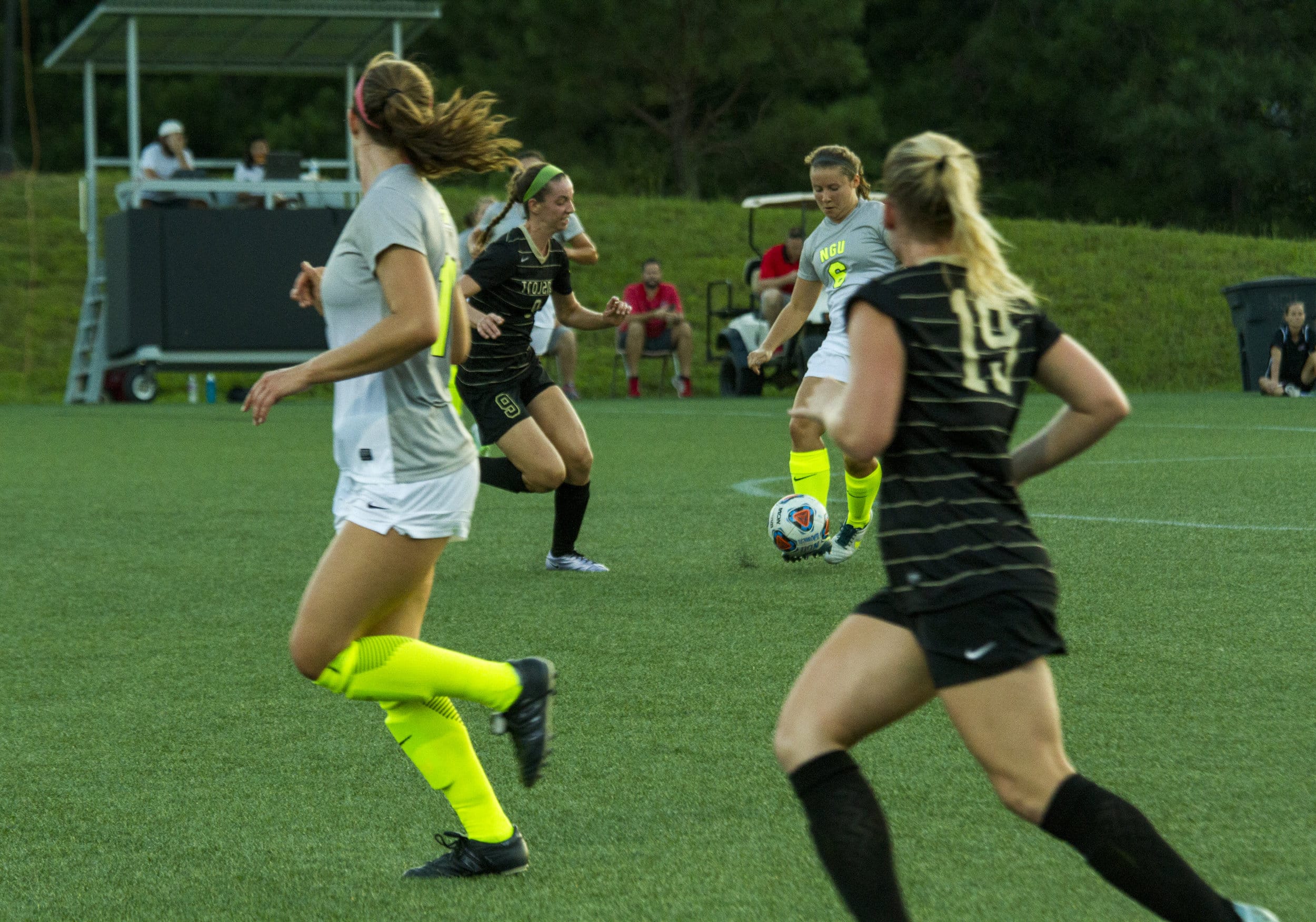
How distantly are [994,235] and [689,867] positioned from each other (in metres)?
1.60

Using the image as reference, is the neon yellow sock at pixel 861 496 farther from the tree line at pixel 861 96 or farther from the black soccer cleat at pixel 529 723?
the tree line at pixel 861 96

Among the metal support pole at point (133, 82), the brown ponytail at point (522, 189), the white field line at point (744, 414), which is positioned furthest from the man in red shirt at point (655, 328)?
the brown ponytail at point (522, 189)

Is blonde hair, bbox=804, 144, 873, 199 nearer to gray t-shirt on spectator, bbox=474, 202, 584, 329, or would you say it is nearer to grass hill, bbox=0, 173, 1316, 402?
gray t-shirt on spectator, bbox=474, 202, 584, 329

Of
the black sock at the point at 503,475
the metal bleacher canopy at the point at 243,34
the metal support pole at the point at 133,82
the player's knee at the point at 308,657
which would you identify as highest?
the metal bleacher canopy at the point at 243,34

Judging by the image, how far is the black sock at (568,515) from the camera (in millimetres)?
8328

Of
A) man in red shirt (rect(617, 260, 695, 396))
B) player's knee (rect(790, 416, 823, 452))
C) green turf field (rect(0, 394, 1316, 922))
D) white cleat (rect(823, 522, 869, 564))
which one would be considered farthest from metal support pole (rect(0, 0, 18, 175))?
white cleat (rect(823, 522, 869, 564))

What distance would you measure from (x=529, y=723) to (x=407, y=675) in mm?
322

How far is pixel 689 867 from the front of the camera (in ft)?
12.6

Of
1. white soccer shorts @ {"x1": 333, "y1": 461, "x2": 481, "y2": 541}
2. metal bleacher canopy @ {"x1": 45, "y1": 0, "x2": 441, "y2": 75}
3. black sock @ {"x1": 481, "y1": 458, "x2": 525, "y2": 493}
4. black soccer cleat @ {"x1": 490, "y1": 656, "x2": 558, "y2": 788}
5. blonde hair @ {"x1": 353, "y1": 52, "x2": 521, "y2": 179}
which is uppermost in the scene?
metal bleacher canopy @ {"x1": 45, "y1": 0, "x2": 441, "y2": 75}

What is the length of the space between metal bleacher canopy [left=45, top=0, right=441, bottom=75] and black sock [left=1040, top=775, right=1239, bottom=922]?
21202 millimetres

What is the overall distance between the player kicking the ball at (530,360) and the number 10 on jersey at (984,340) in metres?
4.76

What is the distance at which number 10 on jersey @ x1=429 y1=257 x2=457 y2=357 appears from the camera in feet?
12.5

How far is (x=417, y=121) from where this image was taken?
12.3 feet

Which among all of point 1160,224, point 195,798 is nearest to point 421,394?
point 195,798
